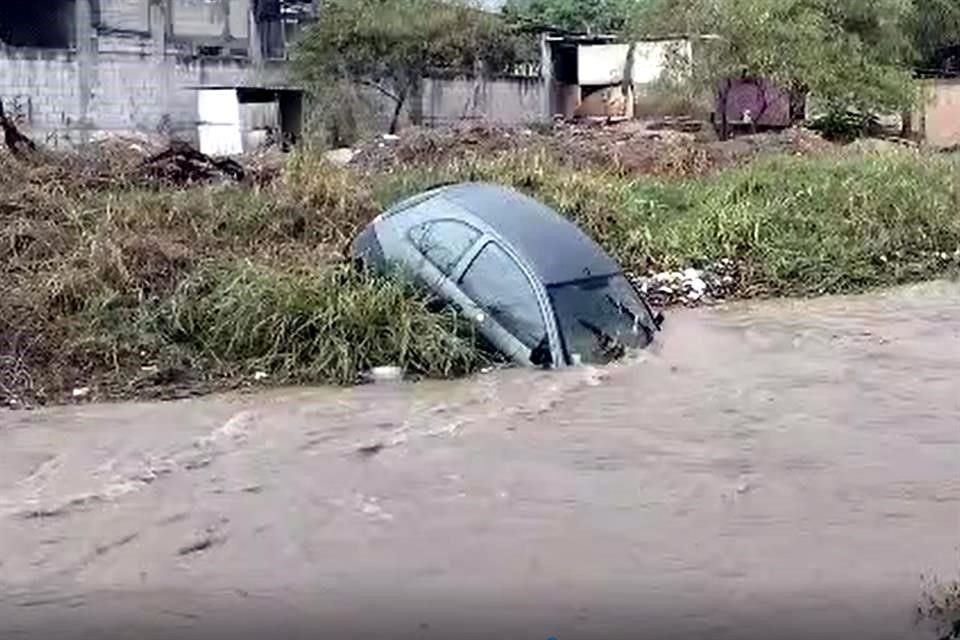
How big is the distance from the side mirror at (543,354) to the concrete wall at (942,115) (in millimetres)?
18947

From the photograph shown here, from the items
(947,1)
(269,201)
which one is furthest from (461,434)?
(947,1)

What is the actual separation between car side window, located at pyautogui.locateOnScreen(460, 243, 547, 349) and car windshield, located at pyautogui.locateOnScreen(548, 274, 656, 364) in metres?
0.17

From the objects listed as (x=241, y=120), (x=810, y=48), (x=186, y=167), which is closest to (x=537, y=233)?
(x=186, y=167)

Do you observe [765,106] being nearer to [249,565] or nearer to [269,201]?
[269,201]

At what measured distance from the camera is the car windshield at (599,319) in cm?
946

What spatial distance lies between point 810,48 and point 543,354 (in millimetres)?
15404

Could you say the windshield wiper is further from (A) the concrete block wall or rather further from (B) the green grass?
(A) the concrete block wall

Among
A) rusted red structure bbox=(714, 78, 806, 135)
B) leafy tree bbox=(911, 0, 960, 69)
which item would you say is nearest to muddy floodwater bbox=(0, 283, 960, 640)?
rusted red structure bbox=(714, 78, 806, 135)

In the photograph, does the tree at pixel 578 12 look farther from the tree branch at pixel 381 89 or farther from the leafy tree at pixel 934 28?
the tree branch at pixel 381 89

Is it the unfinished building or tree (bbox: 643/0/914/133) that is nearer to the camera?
tree (bbox: 643/0/914/133)

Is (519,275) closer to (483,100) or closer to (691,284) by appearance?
(691,284)

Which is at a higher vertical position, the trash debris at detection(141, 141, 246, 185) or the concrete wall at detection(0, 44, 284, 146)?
the concrete wall at detection(0, 44, 284, 146)

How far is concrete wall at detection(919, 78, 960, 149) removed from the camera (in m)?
26.6

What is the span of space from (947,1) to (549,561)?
27964 millimetres
